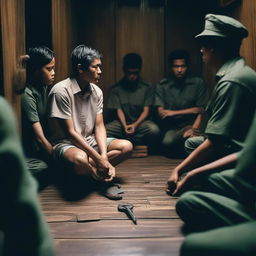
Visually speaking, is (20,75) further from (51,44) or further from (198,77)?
(198,77)

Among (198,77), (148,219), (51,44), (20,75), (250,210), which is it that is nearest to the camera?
(250,210)

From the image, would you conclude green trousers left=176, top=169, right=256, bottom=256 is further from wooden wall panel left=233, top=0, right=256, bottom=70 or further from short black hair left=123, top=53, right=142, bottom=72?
short black hair left=123, top=53, right=142, bottom=72

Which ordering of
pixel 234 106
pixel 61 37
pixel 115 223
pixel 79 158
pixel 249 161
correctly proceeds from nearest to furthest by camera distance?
pixel 249 161 < pixel 234 106 < pixel 115 223 < pixel 79 158 < pixel 61 37

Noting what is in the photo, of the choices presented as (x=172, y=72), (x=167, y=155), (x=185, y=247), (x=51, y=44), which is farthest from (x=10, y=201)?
(x=172, y=72)

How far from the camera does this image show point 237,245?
1.63 metres

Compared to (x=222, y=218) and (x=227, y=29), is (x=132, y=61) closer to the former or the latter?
(x=227, y=29)

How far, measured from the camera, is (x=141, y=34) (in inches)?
292

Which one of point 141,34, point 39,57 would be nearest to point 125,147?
point 39,57

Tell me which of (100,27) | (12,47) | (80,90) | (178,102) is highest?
(100,27)

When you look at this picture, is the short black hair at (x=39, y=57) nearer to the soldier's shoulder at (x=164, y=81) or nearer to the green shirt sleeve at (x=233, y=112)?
the green shirt sleeve at (x=233, y=112)

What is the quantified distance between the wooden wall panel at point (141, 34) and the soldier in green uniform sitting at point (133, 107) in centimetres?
57

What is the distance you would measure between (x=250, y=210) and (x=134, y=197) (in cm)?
223

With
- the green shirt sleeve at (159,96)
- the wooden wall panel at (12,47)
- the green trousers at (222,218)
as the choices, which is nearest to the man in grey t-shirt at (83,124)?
the wooden wall panel at (12,47)

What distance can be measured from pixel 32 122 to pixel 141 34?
11.9 ft
